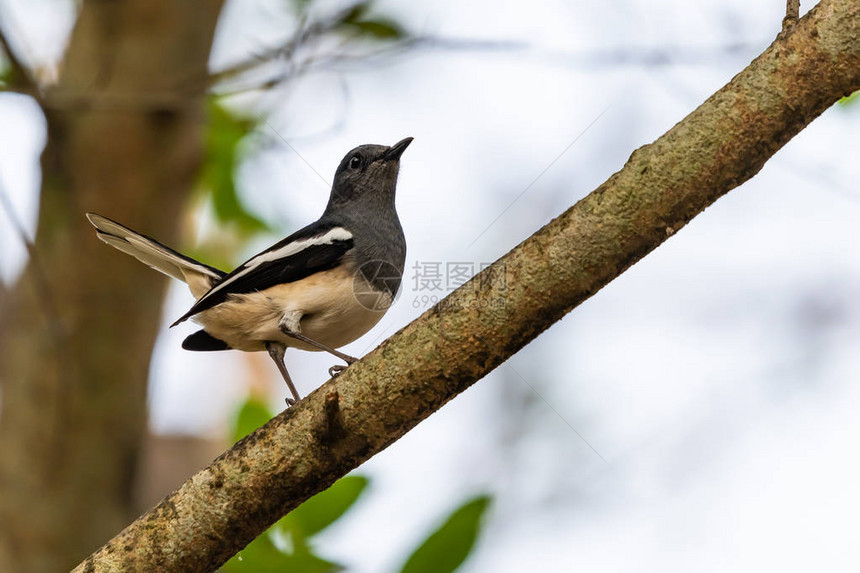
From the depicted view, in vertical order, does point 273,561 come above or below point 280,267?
below

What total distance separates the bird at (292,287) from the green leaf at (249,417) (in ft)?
0.63

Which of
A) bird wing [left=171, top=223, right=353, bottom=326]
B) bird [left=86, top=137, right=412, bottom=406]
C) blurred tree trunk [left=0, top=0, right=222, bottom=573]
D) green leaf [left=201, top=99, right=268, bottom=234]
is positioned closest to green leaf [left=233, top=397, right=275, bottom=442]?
bird [left=86, top=137, right=412, bottom=406]

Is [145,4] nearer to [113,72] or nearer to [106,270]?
[113,72]

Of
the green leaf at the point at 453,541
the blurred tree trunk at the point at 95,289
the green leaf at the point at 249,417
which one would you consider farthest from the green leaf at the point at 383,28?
the green leaf at the point at 453,541

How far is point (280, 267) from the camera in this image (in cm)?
392

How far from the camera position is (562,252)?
7.46 feet

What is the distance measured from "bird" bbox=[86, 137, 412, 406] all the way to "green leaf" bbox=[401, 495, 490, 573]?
1.11m

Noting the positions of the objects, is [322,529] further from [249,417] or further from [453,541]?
[249,417]

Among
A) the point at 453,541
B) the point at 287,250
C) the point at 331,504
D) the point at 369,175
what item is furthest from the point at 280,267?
the point at 453,541

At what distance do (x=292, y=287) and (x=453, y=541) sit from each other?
4.91 feet

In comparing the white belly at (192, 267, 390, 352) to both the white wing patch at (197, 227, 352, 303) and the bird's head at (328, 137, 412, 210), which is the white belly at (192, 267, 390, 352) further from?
the bird's head at (328, 137, 412, 210)

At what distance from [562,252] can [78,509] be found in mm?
3296

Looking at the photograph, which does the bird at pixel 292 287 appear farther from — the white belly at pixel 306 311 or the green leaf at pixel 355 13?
the green leaf at pixel 355 13

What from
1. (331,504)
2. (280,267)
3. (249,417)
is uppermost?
(280,267)
